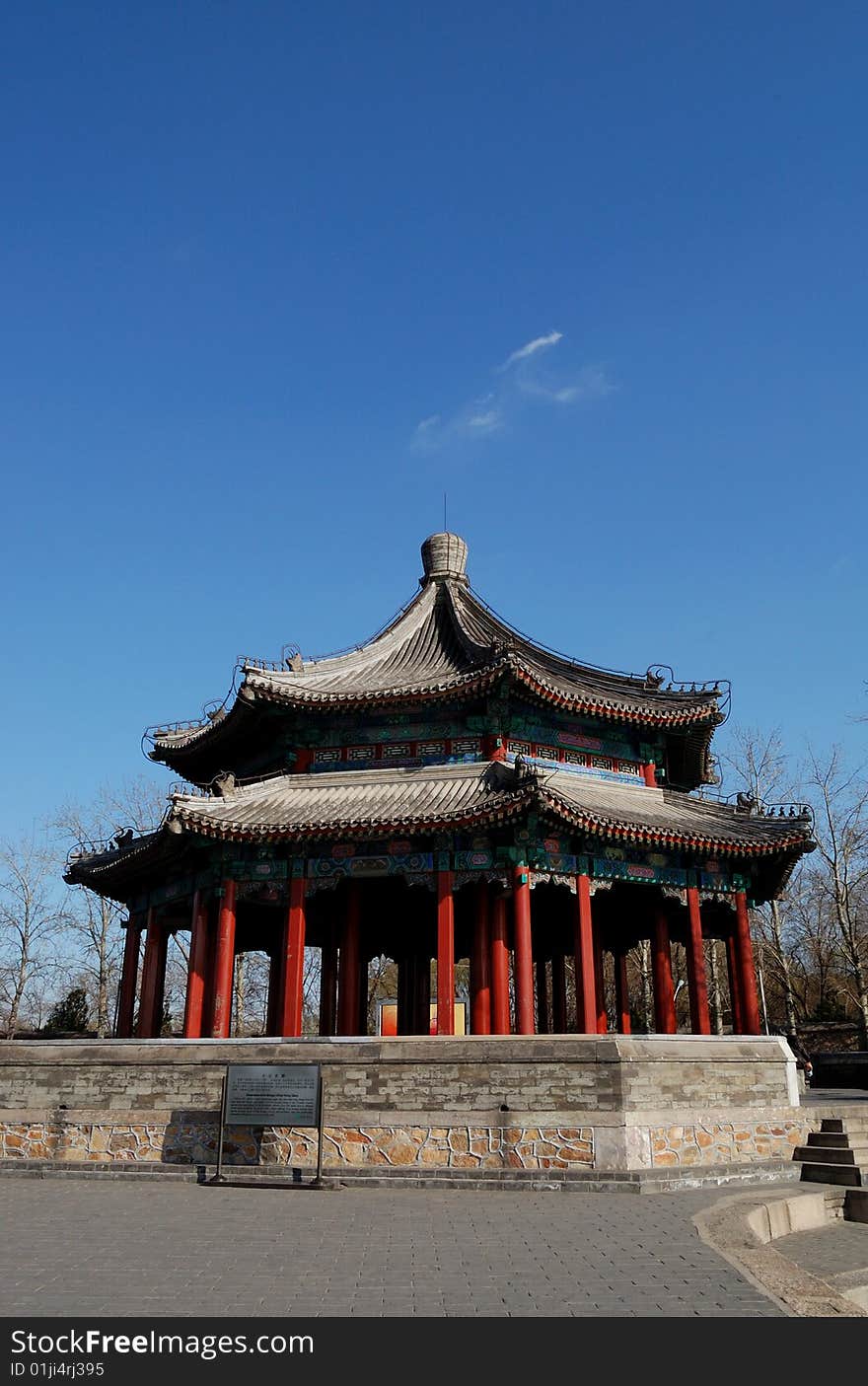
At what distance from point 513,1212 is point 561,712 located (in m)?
12.2

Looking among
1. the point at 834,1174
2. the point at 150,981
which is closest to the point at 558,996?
the point at 150,981

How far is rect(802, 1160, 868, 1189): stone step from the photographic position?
14.5 metres

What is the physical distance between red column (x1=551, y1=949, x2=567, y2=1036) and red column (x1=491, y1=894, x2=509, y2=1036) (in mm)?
7708

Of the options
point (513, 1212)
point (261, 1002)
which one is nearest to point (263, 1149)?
point (513, 1212)

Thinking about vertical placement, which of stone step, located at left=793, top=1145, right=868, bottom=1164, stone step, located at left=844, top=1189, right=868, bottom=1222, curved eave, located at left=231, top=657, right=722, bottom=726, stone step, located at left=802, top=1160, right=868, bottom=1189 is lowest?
stone step, located at left=844, top=1189, right=868, bottom=1222

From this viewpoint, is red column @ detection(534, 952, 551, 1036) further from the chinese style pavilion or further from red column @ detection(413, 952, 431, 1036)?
red column @ detection(413, 952, 431, 1036)

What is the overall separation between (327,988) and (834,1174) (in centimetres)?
1419

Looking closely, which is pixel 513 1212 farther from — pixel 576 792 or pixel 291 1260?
pixel 576 792

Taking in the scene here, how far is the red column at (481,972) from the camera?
18.9 metres

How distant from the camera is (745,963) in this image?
71.0ft

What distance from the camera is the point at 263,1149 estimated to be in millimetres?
14844

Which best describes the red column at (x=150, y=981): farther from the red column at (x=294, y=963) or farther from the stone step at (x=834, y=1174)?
the stone step at (x=834, y=1174)

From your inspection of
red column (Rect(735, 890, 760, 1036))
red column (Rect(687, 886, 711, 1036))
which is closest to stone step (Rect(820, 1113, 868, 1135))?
red column (Rect(687, 886, 711, 1036))

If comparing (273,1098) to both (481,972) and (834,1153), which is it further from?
(834,1153)
